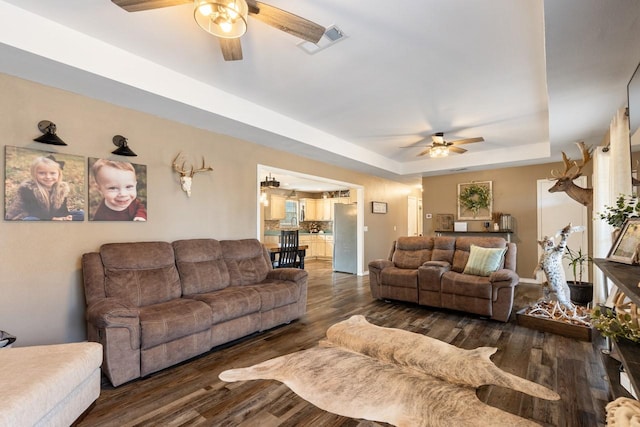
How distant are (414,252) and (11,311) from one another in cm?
474

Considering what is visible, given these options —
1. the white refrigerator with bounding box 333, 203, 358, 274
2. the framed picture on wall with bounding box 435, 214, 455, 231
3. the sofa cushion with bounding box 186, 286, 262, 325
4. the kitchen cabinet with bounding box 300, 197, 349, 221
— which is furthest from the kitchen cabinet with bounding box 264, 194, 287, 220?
the sofa cushion with bounding box 186, 286, 262, 325

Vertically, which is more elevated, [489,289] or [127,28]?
[127,28]

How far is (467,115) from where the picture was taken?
13.3ft

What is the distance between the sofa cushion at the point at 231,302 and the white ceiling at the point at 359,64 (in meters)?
1.93

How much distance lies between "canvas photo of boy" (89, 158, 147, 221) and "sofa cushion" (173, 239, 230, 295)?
559mm

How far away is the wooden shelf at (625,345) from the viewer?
1319 millimetres

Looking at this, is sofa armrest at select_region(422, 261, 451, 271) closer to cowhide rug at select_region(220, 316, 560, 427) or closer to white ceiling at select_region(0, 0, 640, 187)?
cowhide rug at select_region(220, 316, 560, 427)

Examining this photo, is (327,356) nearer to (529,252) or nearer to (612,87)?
(612,87)

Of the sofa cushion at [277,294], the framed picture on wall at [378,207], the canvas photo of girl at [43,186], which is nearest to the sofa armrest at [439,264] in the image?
the sofa cushion at [277,294]

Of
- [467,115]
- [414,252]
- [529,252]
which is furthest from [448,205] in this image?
[467,115]

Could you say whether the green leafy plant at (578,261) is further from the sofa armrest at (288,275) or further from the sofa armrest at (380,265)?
the sofa armrest at (288,275)

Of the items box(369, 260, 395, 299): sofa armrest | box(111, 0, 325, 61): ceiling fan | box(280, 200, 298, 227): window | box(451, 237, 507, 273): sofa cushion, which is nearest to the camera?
box(111, 0, 325, 61): ceiling fan

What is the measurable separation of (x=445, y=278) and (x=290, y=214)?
636 cm

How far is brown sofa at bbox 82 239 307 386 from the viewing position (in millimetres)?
2309
